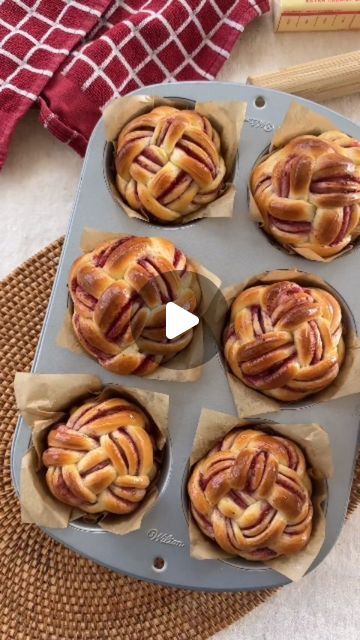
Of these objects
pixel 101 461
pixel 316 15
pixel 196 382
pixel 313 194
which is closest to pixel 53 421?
pixel 101 461

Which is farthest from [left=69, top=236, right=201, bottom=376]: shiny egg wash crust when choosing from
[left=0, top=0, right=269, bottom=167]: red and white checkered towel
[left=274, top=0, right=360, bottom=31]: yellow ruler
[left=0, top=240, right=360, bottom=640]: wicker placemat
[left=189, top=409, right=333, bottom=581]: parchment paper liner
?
[left=274, top=0, right=360, bottom=31]: yellow ruler

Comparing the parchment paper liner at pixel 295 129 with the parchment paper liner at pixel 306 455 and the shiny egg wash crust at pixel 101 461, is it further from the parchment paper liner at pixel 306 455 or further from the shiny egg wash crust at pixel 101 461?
the shiny egg wash crust at pixel 101 461

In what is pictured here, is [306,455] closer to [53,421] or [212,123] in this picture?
[53,421]

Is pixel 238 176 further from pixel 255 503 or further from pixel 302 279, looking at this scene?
pixel 255 503

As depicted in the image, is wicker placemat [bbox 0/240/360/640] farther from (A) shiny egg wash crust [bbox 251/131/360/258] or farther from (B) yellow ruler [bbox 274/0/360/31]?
(B) yellow ruler [bbox 274/0/360/31]

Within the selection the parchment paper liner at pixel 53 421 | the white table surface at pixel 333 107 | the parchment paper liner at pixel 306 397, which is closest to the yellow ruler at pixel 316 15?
the white table surface at pixel 333 107

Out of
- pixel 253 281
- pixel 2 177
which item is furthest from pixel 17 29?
pixel 253 281
